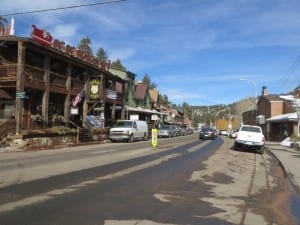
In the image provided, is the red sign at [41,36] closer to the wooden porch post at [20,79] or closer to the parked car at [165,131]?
the wooden porch post at [20,79]

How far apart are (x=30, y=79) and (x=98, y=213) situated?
25805 mm

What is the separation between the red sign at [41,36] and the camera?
1323 inches

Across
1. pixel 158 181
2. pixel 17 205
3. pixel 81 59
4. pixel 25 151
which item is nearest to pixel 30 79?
pixel 25 151

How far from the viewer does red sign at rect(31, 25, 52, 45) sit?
33.6m

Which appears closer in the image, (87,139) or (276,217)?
(276,217)

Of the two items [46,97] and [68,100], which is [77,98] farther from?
[46,97]

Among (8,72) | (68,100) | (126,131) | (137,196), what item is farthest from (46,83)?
(137,196)

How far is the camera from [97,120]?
46.1m

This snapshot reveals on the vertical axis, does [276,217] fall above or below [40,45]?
below

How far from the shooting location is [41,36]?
114ft

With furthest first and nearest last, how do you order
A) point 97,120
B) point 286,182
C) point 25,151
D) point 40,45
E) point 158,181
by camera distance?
point 97,120
point 40,45
point 25,151
point 286,182
point 158,181

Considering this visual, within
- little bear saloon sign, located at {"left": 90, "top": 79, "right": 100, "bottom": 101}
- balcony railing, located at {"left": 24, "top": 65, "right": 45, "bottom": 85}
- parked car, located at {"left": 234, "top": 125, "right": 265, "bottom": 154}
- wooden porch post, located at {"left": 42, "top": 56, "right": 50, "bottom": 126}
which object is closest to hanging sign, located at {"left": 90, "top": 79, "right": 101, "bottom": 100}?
little bear saloon sign, located at {"left": 90, "top": 79, "right": 100, "bottom": 101}

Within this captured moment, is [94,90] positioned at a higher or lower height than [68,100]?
higher

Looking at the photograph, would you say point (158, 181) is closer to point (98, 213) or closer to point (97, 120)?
point (98, 213)
